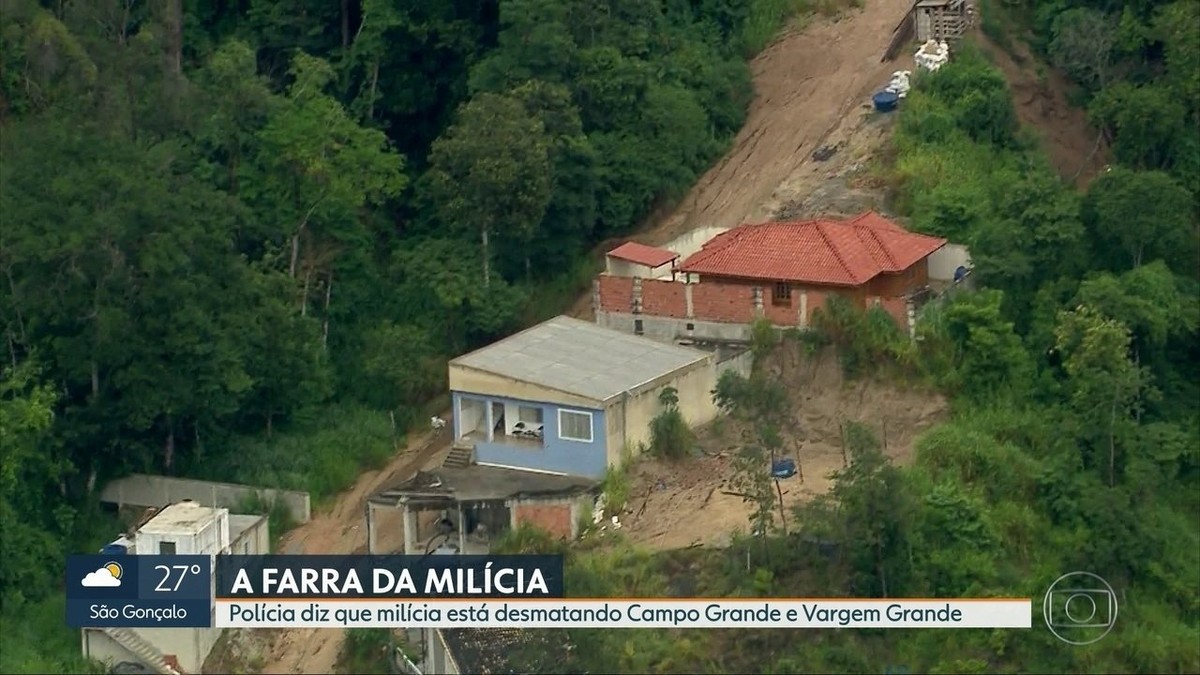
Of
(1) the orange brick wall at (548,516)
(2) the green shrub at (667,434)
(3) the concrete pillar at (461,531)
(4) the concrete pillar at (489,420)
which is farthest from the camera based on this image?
(4) the concrete pillar at (489,420)

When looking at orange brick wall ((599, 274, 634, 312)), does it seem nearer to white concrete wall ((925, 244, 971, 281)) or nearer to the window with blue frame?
the window with blue frame

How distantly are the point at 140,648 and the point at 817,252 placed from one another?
10945 mm

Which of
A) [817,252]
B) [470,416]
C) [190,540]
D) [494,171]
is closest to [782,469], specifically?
[817,252]

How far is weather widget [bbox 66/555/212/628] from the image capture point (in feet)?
112

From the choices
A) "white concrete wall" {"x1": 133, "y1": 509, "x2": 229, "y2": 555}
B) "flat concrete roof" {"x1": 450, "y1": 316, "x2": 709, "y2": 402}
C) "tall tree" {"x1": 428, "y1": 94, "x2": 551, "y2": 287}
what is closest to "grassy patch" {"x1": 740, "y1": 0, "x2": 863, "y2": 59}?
"tall tree" {"x1": 428, "y1": 94, "x2": 551, "y2": 287}

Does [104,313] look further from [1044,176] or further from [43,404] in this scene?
[1044,176]

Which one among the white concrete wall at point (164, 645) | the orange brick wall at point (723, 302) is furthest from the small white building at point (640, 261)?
A: the white concrete wall at point (164, 645)

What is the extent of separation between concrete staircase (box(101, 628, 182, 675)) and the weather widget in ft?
0.46

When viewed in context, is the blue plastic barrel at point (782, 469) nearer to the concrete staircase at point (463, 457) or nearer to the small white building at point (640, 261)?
the concrete staircase at point (463, 457)

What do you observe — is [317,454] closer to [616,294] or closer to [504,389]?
[504,389]

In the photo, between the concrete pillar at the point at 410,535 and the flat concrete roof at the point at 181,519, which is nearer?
the flat concrete roof at the point at 181,519

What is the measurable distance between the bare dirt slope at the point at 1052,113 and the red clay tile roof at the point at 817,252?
3.92 metres

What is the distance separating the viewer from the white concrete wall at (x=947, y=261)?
38.7 meters

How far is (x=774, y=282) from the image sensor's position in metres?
37.6
